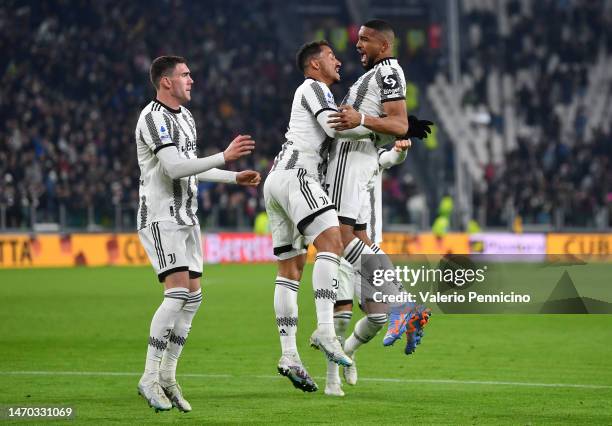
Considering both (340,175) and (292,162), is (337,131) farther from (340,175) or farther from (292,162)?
(340,175)

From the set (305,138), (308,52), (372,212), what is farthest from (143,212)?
(372,212)

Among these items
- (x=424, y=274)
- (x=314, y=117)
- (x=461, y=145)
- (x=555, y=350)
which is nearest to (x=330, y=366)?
(x=424, y=274)

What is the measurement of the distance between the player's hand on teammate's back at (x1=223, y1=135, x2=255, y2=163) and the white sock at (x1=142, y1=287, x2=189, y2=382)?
108 centimetres

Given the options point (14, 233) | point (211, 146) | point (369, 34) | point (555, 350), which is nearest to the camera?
point (369, 34)

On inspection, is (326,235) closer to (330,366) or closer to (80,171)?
(330,366)

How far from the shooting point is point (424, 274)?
992 cm

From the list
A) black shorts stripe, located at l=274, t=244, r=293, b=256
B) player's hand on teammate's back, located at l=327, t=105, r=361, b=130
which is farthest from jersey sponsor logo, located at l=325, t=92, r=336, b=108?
black shorts stripe, located at l=274, t=244, r=293, b=256

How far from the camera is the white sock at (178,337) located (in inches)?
348

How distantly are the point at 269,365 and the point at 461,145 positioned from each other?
27.3 metres

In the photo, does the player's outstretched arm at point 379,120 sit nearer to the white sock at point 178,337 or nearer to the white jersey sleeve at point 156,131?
the white jersey sleeve at point 156,131

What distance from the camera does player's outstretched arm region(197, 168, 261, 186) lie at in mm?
9031

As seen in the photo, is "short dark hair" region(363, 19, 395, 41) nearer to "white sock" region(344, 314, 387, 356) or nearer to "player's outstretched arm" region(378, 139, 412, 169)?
"player's outstretched arm" region(378, 139, 412, 169)

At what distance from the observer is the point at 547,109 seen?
39438 mm

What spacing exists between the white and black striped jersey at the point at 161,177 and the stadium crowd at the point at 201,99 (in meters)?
20.6
